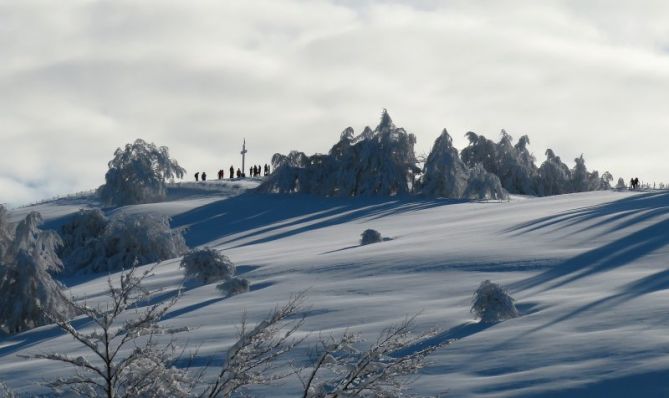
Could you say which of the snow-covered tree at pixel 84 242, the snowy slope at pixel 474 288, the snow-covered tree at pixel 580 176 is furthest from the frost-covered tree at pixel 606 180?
the snow-covered tree at pixel 84 242

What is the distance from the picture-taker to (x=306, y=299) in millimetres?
22094

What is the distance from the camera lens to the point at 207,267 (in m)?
27.3

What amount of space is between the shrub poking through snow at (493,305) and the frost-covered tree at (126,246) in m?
20.8

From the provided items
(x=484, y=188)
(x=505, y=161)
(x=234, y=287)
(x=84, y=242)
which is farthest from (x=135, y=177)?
(x=234, y=287)

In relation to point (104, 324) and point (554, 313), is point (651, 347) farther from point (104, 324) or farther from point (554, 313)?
point (104, 324)

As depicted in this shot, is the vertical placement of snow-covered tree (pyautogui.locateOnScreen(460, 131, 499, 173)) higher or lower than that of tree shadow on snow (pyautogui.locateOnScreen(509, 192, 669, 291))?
higher

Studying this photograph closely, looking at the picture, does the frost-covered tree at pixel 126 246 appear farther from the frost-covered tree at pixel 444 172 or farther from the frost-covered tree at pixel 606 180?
the frost-covered tree at pixel 606 180

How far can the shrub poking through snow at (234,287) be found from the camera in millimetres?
24359

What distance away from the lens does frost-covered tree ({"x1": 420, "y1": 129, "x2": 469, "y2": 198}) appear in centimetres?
5216

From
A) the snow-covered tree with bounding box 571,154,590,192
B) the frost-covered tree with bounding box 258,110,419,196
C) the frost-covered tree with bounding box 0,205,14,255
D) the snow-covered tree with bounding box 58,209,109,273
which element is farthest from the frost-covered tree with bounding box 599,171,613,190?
the frost-covered tree with bounding box 0,205,14,255

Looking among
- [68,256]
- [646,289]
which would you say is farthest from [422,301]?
[68,256]

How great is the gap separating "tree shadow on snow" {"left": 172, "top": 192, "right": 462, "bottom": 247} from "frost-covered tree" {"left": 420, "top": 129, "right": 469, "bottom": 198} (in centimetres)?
139

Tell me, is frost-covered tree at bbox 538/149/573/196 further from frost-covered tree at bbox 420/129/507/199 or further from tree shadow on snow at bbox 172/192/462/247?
tree shadow on snow at bbox 172/192/462/247

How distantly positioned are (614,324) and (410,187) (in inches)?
1517
